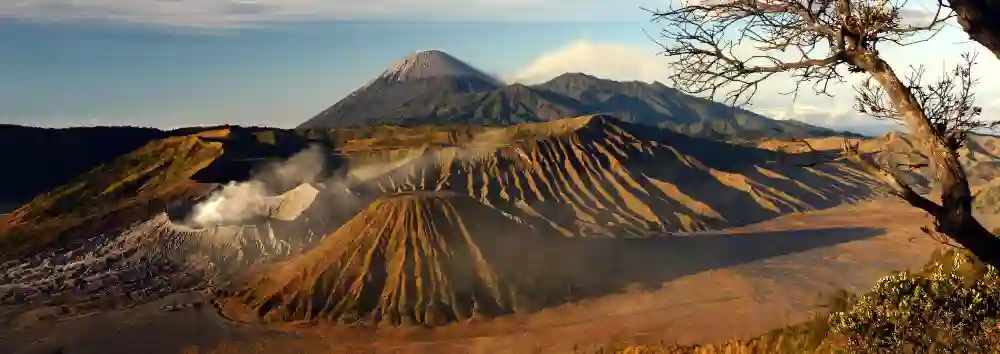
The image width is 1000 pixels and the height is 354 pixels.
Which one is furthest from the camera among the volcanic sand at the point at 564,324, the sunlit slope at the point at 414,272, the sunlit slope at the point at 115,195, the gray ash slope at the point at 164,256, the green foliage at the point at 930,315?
the sunlit slope at the point at 115,195

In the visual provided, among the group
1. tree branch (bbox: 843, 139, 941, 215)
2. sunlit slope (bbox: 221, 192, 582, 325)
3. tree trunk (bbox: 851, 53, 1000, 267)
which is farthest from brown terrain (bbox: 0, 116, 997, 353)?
tree branch (bbox: 843, 139, 941, 215)

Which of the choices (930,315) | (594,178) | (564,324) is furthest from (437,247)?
(930,315)

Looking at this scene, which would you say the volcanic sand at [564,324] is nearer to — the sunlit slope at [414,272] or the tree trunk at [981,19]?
the sunlit slope at [414,272]

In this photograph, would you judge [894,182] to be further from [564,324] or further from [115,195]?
[115,195]

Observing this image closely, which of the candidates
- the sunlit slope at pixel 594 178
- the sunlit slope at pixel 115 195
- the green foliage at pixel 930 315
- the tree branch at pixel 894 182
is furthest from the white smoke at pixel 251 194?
the tree branch at pixel 894 182

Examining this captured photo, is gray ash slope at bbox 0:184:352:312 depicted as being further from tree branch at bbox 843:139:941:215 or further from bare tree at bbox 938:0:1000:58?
bare tree at bbox 938:0:1000:58
